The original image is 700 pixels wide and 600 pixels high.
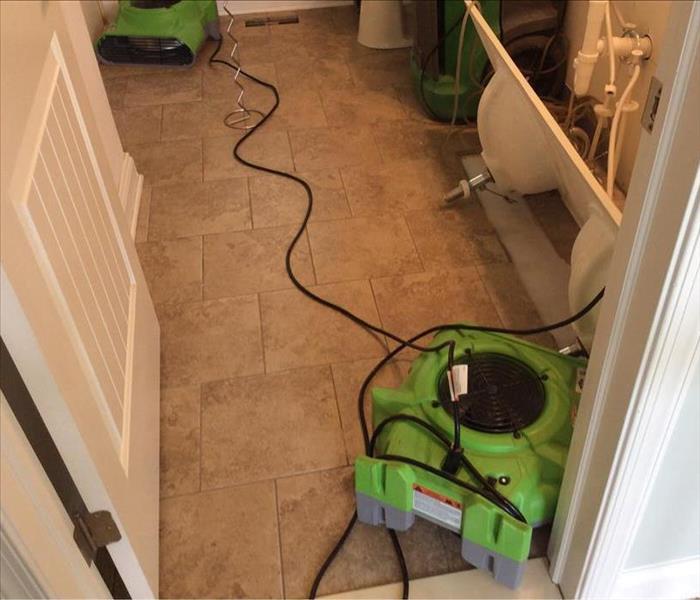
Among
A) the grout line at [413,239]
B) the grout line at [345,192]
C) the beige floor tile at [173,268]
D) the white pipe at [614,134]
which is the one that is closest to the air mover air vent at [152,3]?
the grout line at [345,192]

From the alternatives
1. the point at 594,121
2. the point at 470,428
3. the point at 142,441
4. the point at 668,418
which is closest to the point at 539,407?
the point at 470,428

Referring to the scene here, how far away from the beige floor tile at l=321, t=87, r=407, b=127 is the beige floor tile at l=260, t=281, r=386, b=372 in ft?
3.07

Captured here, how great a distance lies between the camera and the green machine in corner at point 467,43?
7.82ft

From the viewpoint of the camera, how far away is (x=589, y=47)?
1793 millimetres

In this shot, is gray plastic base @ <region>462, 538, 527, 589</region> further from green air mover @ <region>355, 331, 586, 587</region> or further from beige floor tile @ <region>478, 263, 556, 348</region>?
beige floor tile @ <region>478, 263, 556, 348</region>

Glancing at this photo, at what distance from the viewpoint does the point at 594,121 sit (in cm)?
196

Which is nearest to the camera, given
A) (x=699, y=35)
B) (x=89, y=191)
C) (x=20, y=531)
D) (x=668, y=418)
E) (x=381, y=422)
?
(x=699, y=35)

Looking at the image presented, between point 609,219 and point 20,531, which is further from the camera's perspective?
point 609,219

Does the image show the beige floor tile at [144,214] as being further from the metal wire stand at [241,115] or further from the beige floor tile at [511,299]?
the beige floor tile at [511,299]

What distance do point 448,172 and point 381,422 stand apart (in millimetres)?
1215

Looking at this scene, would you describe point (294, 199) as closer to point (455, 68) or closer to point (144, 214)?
point (144, 214)

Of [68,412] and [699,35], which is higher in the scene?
[699,35]

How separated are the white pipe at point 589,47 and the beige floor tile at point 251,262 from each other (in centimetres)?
86

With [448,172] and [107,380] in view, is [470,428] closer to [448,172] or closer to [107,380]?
[107,380]
